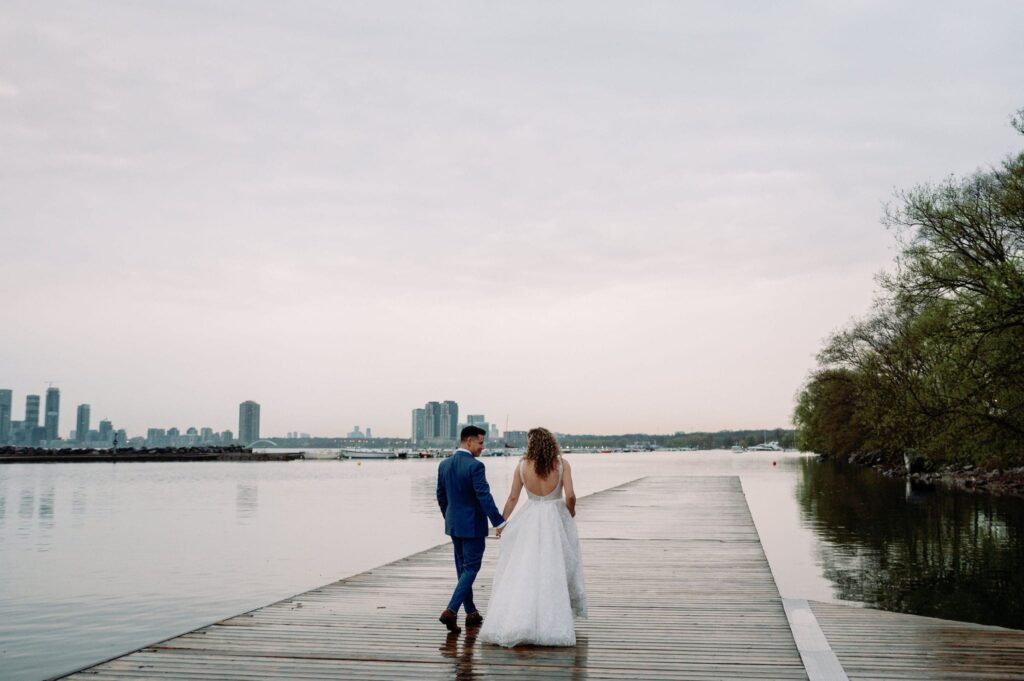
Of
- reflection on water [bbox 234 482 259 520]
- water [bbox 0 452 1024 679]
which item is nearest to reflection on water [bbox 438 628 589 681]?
water [bbox 0 452 1024 679]

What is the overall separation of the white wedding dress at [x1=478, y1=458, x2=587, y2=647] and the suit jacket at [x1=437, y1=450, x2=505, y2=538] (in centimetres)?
37

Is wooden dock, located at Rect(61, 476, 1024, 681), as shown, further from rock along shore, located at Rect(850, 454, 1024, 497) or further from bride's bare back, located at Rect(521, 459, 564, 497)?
rock along shore, located at Rect(850, 454, 1024, 497)

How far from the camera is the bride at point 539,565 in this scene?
24.6 feet

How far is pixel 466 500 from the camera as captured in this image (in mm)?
8188

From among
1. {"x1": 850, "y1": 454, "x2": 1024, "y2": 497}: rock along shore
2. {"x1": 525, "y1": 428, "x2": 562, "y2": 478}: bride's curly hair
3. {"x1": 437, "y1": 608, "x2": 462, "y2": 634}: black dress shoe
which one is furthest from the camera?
{"x1": 850, "y1": 454, "x2": 1024, "y2": 497}: rock along shore

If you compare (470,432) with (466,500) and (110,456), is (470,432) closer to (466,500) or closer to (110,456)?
(466,500)

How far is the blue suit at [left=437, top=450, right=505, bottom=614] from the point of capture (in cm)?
805

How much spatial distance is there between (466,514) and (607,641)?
5.76 ft

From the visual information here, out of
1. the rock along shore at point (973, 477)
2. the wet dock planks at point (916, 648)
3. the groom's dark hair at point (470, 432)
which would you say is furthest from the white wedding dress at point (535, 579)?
the rock along shore at point (973, 477)

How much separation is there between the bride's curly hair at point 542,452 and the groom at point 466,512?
0.50m

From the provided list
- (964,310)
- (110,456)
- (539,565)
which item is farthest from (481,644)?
(110,456)

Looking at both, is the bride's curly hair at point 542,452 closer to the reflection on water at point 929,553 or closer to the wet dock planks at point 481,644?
the wet dock planks at point 481,644

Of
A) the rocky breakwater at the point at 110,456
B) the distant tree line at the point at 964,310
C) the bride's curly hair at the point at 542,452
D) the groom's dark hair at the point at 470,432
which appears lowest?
the rocky breakwater at the point at 110,456

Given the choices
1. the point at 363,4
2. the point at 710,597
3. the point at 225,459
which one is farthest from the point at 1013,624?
the point at 225,459
